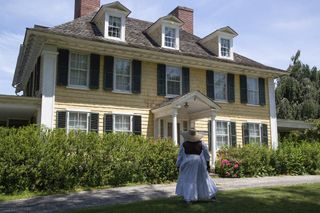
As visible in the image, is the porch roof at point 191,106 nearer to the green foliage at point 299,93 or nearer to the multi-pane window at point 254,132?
the multi-pane window at point 254,132

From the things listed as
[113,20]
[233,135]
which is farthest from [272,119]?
[113,20]

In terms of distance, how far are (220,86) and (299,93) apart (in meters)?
19.0

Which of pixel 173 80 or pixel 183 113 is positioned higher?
pixel 173 80

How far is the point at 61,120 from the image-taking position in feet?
49.2

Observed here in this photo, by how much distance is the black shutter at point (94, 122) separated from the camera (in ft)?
51.3

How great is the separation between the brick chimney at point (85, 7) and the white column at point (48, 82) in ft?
18.1

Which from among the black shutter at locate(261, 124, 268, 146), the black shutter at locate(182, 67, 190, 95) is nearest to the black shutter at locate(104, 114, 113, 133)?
the black shutter at locate(182, 67, 190, 95)

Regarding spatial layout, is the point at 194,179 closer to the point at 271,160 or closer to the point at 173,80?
the point at 271,160

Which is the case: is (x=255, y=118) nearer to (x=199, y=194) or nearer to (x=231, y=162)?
(x=231, y=162)

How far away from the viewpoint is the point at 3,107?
Answer: 49.4 feet

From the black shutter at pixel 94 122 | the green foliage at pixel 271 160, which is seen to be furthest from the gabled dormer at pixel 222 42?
the black shutter at pixel 94 122

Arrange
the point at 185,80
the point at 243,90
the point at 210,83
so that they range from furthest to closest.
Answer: the point at 243,90, the point at 210,83, the point at 185,80

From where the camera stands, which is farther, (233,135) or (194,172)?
(233,135)

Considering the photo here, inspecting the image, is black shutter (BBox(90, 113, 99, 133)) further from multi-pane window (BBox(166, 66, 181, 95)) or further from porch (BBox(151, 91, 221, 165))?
multi-pane window (BBox(166, 66, 181, 95))
